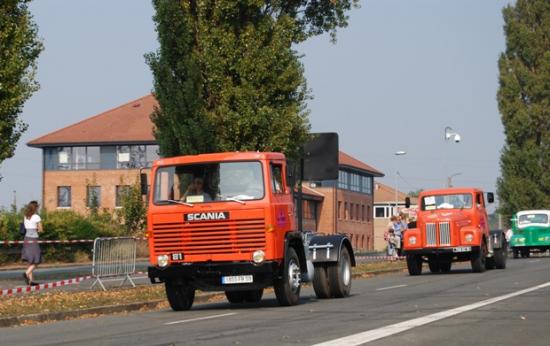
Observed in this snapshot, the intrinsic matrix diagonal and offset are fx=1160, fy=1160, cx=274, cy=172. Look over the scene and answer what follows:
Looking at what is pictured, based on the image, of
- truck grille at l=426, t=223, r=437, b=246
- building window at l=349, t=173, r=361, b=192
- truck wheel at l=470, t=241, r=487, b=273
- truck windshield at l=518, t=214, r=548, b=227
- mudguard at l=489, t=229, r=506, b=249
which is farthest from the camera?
building window at l=349, t=173, r=361, b=192

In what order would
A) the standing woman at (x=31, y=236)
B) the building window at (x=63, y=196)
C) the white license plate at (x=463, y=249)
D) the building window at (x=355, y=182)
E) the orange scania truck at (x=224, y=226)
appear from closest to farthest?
the orange scania truck at (x=224, y=226)
the standing woman at (x=31, y=236)
the white license plate at (x=463, y=249)
the building window at (x=63, y=196)
the building window at (x=355, y=182)

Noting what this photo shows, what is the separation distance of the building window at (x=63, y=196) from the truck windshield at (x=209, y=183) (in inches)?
2973

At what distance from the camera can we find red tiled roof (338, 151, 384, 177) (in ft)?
379

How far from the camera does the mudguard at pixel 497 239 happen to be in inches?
1382

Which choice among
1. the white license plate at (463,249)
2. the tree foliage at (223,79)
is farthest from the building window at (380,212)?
the white license plate at (463,249)

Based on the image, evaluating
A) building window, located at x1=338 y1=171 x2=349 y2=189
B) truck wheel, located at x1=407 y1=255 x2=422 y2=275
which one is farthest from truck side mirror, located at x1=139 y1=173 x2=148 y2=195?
building window, located at x1=338 y1=171 x2=349 y2=189

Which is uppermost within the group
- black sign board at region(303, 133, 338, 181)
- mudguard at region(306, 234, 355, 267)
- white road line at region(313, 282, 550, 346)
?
black sign board at region(303, 133, 338, 181)

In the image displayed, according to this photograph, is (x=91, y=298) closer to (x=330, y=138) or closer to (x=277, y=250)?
(x=277, y=250)

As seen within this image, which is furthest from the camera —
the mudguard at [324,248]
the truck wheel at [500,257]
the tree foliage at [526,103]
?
the tree foliage at [526,103]

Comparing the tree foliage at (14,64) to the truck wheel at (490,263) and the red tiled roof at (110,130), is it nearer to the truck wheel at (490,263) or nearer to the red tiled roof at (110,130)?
the truck wheel at (490,263)

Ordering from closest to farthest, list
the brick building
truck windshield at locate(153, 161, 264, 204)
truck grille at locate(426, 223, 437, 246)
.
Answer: truck windshield at locate(153, 161, 264, 204)
truck grille at locate(426, 223, 437, 246)
the brick building

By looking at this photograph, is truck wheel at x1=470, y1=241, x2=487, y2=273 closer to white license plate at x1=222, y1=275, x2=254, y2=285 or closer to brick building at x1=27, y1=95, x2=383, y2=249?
white license plate at x1=222, y1=275, x2=254, y2=285

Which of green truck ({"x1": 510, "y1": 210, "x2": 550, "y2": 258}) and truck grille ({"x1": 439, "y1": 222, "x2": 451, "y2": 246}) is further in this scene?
green truck ({"x1": 510, "y1": 210, "x2": 550, "y2": 258})

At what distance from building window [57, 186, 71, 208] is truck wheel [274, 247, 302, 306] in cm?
7585
